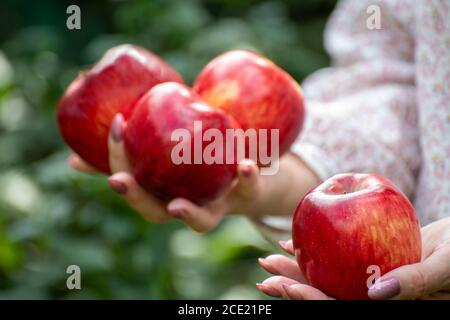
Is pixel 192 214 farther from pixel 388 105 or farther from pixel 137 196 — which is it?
pixel 388 105

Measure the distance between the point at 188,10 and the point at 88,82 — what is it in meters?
0.90

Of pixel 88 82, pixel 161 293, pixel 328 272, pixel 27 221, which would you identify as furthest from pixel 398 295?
pixel 27 221

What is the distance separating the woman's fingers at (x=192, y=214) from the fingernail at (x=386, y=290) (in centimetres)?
23

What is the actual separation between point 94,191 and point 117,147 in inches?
25.1

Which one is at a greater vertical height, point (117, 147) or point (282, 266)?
point (117, 147)

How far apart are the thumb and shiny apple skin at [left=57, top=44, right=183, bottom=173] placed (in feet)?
1.14

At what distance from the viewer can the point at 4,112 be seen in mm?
1622

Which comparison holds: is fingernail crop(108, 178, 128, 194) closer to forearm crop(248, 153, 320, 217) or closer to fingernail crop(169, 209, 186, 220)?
fingernail crop(169, 209, 186, 220)

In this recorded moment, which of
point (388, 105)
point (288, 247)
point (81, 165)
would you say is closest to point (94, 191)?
point (81, 165)

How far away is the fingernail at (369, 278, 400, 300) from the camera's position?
59 cm

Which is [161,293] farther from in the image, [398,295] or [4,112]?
[398,295]

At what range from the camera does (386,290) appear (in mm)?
590

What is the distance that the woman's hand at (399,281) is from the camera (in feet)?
1.95
